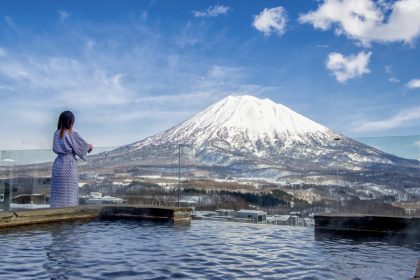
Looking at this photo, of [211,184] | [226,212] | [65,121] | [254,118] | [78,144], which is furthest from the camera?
[254,118]

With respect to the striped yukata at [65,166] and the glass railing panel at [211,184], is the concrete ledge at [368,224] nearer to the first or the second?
the glass railing panel at [211,184]

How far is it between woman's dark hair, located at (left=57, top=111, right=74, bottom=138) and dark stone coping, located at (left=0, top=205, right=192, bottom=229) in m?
1.72

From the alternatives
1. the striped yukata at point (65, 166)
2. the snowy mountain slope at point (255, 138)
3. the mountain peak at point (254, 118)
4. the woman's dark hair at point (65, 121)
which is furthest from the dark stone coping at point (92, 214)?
the mountain peak at point (254, 118)

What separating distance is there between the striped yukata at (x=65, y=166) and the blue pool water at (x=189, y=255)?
1.23 meters

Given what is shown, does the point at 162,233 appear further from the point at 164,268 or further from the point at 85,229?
the point at 164,268

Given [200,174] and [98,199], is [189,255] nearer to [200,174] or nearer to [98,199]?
[200,174]

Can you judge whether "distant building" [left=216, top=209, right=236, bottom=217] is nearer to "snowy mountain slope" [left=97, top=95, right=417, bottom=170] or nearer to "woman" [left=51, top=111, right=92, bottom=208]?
"snowy mountain slope" [left=97, top=95, right=417, bottom=170]

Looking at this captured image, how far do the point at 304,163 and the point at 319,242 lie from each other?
4406 millimetres

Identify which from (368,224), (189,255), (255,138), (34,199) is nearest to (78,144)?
(34,199)

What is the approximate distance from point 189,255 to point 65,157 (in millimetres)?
4667

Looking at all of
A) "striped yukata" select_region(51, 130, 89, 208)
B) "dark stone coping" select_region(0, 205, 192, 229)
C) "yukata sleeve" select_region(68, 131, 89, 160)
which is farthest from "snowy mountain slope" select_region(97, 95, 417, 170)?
"striped yukata" select_region(51, 130, 89, 208)

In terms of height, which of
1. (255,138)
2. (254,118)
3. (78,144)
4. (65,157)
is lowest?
(65,157)

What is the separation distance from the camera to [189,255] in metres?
5.53

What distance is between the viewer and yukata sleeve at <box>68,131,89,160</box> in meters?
8.90
